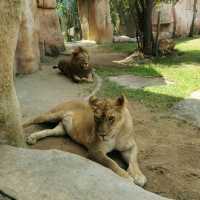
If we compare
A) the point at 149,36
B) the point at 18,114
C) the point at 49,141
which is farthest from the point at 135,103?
the point at 149,36

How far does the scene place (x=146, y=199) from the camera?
12.2 feet

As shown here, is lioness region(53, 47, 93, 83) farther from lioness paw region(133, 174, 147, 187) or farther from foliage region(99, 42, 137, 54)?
foliage region(99, 42, 137, 54)

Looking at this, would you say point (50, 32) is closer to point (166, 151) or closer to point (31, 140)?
point (31, 140)

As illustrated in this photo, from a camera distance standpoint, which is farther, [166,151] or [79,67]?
[79,67]

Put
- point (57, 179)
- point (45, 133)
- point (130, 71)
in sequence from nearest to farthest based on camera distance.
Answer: point (57, 179) → point (45, 133) → point (130, 71)

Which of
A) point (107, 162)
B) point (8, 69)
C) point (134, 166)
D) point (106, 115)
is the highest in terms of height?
point (8, 69)

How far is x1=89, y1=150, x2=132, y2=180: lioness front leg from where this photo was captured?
484 cm

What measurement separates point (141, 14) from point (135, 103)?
23.5 ft

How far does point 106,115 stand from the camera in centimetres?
495

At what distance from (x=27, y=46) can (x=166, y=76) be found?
3.45 metres

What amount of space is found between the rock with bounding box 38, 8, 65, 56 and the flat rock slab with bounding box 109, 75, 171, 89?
334 cm

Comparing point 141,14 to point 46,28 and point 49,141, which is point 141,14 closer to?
point 46,28

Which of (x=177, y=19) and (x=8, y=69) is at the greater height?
(x=8, y=69)

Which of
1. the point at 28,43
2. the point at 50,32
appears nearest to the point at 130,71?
the point at 28,43
